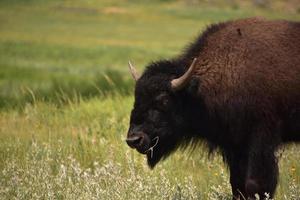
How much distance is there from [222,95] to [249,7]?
182 ft

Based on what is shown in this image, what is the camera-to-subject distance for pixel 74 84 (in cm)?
1745

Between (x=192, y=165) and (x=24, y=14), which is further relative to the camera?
(x=24, y=14)

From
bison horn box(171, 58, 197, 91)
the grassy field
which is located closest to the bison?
bison horn box(171, 58, 197, 91)

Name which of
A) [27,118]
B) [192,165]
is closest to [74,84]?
[27,118]

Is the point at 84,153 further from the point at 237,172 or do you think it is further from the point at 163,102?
the point at 237,172

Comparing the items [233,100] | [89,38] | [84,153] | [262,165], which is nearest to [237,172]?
[262,165]

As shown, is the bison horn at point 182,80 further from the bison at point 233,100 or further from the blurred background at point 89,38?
the blurred background at point 89,38

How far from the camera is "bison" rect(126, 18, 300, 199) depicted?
7.79m

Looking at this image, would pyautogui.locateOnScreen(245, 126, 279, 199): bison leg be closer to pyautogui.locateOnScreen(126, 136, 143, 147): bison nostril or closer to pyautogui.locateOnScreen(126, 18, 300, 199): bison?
pyautogui.locateOnScreen(126, 18, 300, 199): bison

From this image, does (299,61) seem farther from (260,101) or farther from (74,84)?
(74,84)

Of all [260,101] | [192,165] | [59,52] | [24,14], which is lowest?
[24,14]

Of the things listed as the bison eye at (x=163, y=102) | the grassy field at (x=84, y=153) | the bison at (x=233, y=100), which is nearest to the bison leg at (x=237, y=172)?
the bison at (x=233, y=100)

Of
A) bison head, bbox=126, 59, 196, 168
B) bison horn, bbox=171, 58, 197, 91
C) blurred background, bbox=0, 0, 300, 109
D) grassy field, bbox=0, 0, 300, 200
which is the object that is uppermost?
bison horn, bbox=171, 58, 197, 91

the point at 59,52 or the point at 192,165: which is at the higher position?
the point at 192,165
